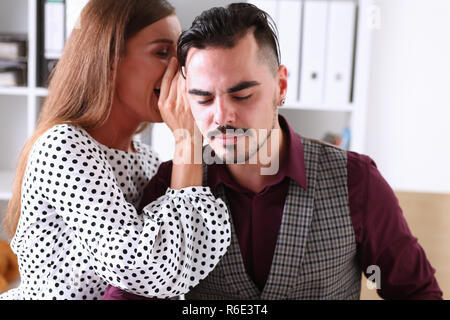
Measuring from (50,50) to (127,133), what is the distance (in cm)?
69

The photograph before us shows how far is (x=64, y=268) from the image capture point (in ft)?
3.10

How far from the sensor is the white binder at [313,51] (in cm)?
158

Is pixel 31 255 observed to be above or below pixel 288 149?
below

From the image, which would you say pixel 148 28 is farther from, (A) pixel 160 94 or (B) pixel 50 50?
(B) pixel 50 50

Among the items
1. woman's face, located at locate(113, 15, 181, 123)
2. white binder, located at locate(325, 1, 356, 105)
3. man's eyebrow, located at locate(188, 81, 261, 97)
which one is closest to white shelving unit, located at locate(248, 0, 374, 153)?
white binder, located at locate(325, 1, 356, 105)

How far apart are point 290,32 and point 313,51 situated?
0.09m

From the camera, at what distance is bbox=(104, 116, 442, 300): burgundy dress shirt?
3.15ft

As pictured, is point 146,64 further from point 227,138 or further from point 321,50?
point 321,50

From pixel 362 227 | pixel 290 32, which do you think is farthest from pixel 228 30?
pixel 290 32

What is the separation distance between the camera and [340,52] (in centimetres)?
162

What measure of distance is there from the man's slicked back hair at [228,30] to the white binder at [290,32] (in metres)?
0.67

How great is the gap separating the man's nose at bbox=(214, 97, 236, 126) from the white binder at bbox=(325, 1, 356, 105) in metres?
0.85

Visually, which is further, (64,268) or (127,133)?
(127,133)

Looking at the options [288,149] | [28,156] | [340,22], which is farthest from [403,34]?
[28,156]
